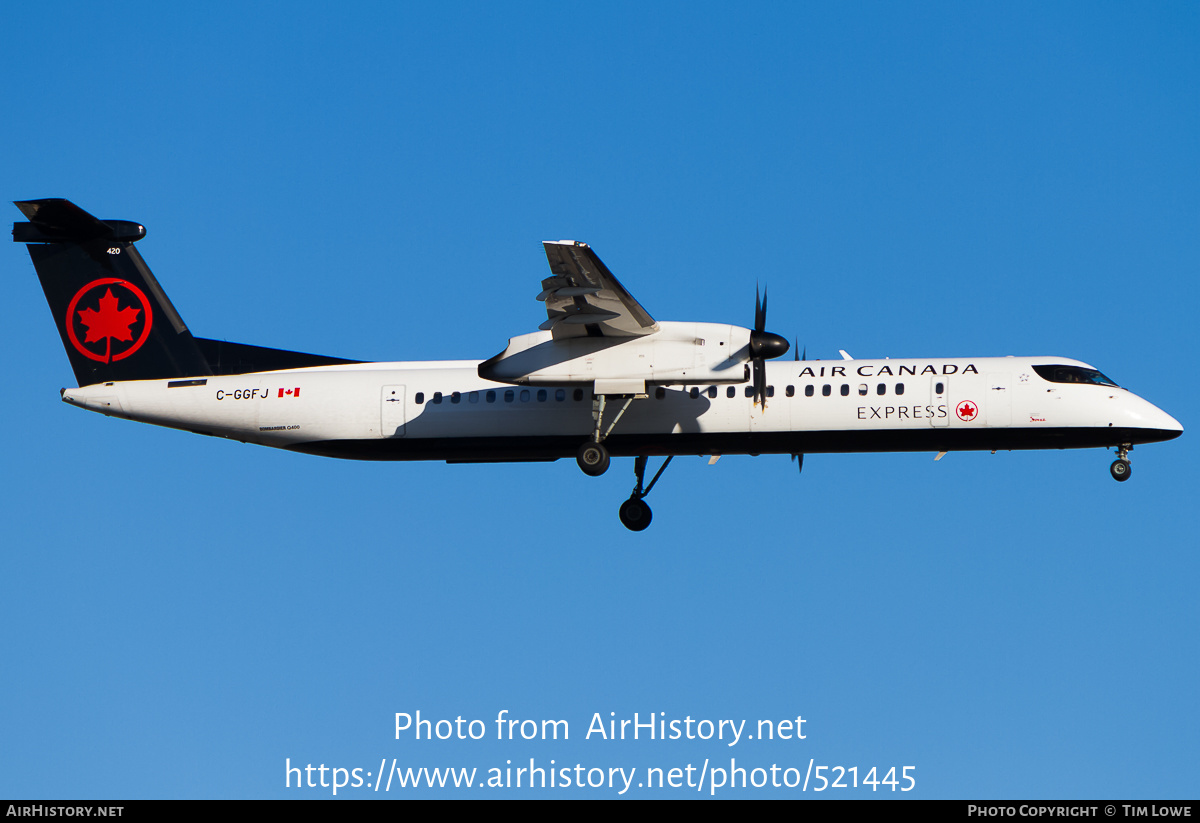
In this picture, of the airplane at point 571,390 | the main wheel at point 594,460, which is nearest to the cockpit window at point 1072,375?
the airplane at point 571,390

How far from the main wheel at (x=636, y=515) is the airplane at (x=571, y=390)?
4 centimetres

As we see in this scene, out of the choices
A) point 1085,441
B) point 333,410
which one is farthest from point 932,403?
point 333,410

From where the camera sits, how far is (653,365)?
25016mm

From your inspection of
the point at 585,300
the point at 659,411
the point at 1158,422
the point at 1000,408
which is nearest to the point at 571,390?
the point at 659,411

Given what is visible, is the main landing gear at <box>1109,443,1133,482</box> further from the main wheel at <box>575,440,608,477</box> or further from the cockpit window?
the main wheel at <box>575,440,608,477</box>

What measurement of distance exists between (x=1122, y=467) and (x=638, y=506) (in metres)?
9.29

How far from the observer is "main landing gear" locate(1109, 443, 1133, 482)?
2522cm

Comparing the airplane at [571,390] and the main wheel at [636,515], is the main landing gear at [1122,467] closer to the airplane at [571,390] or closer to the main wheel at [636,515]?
the airplane at [571,390]

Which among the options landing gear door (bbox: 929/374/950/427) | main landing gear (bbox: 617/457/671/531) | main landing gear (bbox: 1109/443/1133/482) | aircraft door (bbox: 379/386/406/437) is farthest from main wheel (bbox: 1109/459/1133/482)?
aircraft door (bbox: 379/386/406/437)

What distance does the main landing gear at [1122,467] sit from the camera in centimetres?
2522

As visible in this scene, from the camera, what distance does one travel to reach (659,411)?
26188 mm
